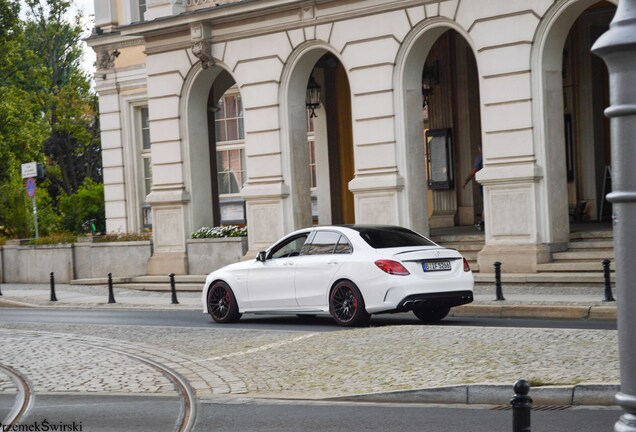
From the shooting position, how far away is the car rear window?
57.9ft

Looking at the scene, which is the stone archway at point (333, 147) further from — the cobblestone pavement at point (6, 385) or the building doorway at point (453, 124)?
the cobblestone pavement at point (6, 385)

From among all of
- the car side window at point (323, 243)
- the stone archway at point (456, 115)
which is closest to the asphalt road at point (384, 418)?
the car side window at point (323, 243)

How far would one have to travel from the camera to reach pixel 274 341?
15.5 metres

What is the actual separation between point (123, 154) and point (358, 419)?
97.6ft

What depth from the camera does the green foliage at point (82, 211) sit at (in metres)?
50.6

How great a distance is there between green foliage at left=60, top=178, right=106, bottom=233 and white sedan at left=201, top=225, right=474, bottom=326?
Answer: 31.6 m

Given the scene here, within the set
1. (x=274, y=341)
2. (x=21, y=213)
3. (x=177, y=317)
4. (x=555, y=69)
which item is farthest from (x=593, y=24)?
(x=21, y=213)

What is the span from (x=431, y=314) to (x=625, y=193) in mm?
13634

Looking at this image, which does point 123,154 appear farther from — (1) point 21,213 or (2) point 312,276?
(2) point 312,276

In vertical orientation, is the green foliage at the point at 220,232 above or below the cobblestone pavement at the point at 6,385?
above

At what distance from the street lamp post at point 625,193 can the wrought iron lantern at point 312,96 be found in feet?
92.9

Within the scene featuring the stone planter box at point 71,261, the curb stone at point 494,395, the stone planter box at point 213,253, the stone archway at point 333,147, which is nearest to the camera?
the curb stone at point 494,395

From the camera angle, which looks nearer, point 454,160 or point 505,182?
point 505,182

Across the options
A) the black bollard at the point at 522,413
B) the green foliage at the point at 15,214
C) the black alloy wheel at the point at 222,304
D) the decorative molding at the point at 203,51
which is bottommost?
the black alloy wheel at the point at 222,304
